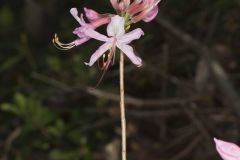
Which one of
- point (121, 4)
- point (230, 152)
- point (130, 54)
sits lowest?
point (230, 152)

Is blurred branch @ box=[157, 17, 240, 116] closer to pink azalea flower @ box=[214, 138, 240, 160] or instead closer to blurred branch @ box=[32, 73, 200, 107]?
blurred branch @ box=[32, 73, 200, 107]

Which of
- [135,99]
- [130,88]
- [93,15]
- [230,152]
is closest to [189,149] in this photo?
[135,99]

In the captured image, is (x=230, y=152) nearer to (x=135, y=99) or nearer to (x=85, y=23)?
(x=85, y=23)

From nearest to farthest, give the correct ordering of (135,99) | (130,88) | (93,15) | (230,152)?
(230,152) < (93,15) < (135,99) < (130,88)

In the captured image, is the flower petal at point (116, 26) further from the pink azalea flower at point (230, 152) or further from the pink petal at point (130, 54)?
the pink azalea flower at point (230, 152)

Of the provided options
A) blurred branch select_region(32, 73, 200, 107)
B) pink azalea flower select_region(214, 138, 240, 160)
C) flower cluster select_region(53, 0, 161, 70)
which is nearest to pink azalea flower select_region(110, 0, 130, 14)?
flower cluster select_region(53, 0, 161, 70)

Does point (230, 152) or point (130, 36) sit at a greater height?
point (130, 36)

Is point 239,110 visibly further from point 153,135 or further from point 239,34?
point 239,34
